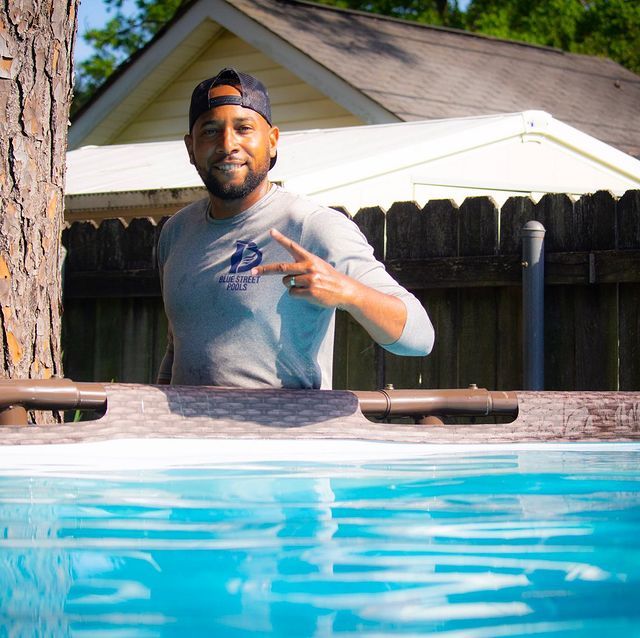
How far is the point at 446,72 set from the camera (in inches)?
527

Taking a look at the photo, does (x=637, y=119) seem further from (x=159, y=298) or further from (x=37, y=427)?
(x=37, y=427)

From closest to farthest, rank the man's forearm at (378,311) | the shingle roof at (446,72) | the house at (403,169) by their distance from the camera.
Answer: the man's forearm at (378,311), the house at (403,169), the shingle roof at (446,72)

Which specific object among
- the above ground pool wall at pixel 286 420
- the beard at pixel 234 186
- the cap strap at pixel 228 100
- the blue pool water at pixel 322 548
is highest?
the cap strap at pixel 228 100

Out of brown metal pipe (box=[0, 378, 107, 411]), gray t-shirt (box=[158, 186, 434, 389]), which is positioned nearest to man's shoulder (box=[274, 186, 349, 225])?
gray t-shirt (box=[158, 186, 434, 389])

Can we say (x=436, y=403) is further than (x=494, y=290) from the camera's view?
No

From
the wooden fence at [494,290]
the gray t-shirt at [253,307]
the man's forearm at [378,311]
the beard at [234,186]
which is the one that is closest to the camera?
the man's forearm at [378,311]

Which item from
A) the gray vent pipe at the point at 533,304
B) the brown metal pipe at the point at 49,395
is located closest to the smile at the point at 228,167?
the brown metal pipe at the point at 49,395

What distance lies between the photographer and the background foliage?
25.7 m

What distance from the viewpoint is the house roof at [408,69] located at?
11.9 metres

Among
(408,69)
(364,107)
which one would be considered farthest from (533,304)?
(408,69)

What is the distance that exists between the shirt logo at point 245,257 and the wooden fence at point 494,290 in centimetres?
271

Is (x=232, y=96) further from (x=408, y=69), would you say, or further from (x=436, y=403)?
(x=408, y=69)

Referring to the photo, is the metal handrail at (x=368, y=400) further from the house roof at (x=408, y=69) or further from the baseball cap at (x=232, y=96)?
the house roof at (x=408, y=69)

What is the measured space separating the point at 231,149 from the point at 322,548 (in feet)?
7.09
